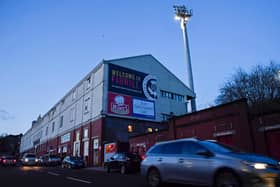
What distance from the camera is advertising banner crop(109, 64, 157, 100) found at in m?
38.5

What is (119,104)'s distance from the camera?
37719 mm

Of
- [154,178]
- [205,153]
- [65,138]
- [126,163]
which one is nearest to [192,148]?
[205,153]

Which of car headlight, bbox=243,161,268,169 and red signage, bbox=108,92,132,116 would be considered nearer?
car headlight, bbox=243,161,268,169

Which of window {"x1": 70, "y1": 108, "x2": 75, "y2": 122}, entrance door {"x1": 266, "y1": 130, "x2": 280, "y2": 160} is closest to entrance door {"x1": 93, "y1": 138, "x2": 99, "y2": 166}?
window {"x1": 70, "y1": 108, "x2": 75, "y2": 122}

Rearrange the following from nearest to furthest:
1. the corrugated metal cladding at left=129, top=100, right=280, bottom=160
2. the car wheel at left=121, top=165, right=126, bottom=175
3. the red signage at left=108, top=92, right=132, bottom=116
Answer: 1. the corrugated metal cladding at left=129, top=100, right=280, bottom=160
2. the car wheel at left=121, top=165, right=126, bottom=175
3. the red signage at left=108, top=92, right=132, bottom=116

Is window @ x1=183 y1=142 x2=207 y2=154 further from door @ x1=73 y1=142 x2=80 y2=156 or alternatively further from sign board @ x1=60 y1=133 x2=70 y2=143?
sign board @ x1=60 y1=133 x2=70 y2=143

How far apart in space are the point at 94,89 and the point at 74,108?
10321 mm

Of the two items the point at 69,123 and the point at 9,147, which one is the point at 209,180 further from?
the point at 9,147

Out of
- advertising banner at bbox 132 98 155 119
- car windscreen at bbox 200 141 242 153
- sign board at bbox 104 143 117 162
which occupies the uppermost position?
advertising banner at bbox 132 98 155 119

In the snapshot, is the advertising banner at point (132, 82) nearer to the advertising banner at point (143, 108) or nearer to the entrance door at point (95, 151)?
the advertising banner at point (143, 108)

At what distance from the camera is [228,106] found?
18.3 metres

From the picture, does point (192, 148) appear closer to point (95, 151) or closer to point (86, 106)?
point (95, 151)

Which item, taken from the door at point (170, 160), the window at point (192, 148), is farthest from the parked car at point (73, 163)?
the window at point (192, 148)

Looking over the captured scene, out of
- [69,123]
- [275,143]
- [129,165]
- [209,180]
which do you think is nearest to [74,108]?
[69,123]
